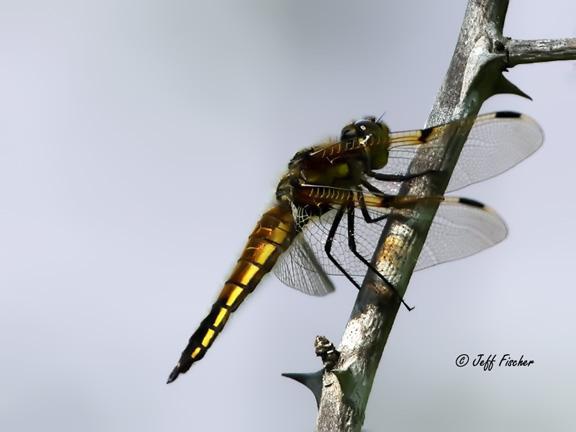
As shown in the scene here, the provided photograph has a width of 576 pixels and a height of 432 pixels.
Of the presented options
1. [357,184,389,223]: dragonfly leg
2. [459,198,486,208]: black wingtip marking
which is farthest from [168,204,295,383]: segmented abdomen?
[459,198,486,208]: black wingtip marking

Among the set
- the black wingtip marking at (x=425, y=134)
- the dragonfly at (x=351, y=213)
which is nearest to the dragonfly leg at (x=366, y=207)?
the dragonfly at (x=351, y=213)

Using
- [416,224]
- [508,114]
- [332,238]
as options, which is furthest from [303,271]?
[416,224]

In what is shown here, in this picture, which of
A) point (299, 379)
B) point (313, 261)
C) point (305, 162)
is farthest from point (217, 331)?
point (299, 379)

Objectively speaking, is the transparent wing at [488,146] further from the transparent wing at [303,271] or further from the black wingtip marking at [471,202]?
the transparent wing at [303,271]

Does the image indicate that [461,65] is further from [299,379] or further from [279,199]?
[279,199]

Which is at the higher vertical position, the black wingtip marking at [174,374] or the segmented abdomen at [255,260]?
the segmented abdomen at [255,260]
